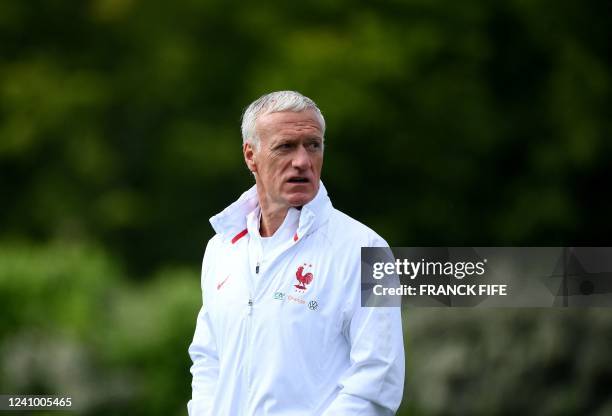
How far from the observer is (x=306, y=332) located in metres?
3.35

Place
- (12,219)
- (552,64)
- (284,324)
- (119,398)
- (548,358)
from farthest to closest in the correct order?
(12,219) → (552,64) → (119,398) → (548,358) → (284,324)

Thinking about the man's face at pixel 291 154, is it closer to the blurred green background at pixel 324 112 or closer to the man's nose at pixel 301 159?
the man's nose at pixel 301 159

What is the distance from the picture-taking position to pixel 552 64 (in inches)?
444

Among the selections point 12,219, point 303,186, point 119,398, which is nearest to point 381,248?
point 303,186

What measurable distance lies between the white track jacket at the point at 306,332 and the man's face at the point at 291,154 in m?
0.07

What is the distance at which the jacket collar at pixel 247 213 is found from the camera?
3.48 metres

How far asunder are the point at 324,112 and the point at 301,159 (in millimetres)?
7560

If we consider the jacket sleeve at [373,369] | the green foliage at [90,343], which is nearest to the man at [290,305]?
the jacket sleeve at [373,369]

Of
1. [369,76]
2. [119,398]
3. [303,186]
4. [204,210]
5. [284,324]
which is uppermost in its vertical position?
[369,76]

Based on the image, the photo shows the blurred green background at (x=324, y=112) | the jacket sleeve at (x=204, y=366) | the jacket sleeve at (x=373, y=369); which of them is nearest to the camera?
the jacket sleeve at (x=373, y=369)

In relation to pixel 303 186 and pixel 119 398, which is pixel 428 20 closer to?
pixel 119 398

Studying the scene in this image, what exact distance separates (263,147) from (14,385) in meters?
3.80

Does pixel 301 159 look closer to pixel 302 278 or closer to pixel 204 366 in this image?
pixel 302 278

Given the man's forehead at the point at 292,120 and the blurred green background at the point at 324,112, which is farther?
the blurred green background at the point at 324,112
